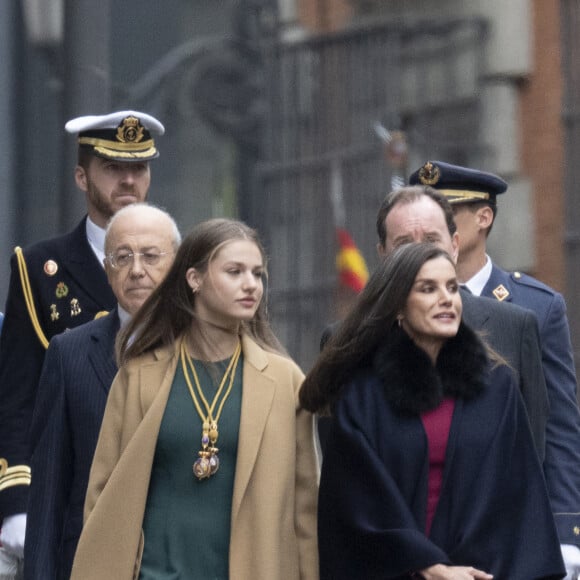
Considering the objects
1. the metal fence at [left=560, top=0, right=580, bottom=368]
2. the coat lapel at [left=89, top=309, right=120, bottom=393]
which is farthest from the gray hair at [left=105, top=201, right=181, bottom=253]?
the metal fence at [left=560, top=0, right=580, bottom=368]

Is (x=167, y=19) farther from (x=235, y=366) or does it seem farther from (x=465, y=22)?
(x=235, y=366)

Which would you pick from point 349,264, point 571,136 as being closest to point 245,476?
point 349,264

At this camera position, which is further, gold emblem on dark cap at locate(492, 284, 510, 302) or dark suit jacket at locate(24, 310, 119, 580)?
gold emblem on dark cap at locate(492, 284, 510, 302)

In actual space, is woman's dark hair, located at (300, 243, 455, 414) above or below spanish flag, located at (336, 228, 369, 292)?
above

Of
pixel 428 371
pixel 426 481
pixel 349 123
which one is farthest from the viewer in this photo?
pixel 349 123

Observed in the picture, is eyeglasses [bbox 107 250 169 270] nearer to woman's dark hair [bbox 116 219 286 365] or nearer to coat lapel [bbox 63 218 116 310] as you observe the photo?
woman's dark hair [bbox 116 219 286 365]

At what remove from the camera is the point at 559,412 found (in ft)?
23.7

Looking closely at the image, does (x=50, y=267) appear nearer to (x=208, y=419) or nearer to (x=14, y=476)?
(x=14, y=476)

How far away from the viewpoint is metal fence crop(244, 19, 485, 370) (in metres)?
16.5

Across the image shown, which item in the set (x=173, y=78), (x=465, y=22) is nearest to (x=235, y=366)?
(x=173, y=78)

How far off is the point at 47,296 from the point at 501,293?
1611 millimetres

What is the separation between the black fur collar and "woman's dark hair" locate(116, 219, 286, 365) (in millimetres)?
476

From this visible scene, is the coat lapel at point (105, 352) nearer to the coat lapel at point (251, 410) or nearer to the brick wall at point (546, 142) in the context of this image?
the coat lapel at point (251, 410)

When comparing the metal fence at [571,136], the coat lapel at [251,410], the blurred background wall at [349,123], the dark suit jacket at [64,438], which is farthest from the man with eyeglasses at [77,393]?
the metal fence at [571,136]
